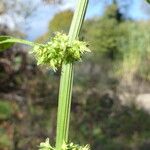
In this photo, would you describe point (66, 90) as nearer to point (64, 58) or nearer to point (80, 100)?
point (64, 58)

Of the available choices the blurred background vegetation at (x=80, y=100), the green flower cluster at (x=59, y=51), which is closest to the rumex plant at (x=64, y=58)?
the green flower cluster at (x=59, y=51)

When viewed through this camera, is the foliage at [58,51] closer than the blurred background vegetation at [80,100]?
Yes

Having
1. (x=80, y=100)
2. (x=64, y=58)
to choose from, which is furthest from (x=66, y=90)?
(x=80, y=100)

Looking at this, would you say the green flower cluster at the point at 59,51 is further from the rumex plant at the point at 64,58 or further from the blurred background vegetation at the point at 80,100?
the blurred background vegetation at the point at 80,100

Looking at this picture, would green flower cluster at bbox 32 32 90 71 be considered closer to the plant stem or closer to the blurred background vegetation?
the plant stem

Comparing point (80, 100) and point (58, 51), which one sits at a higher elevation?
point (80, 100)
